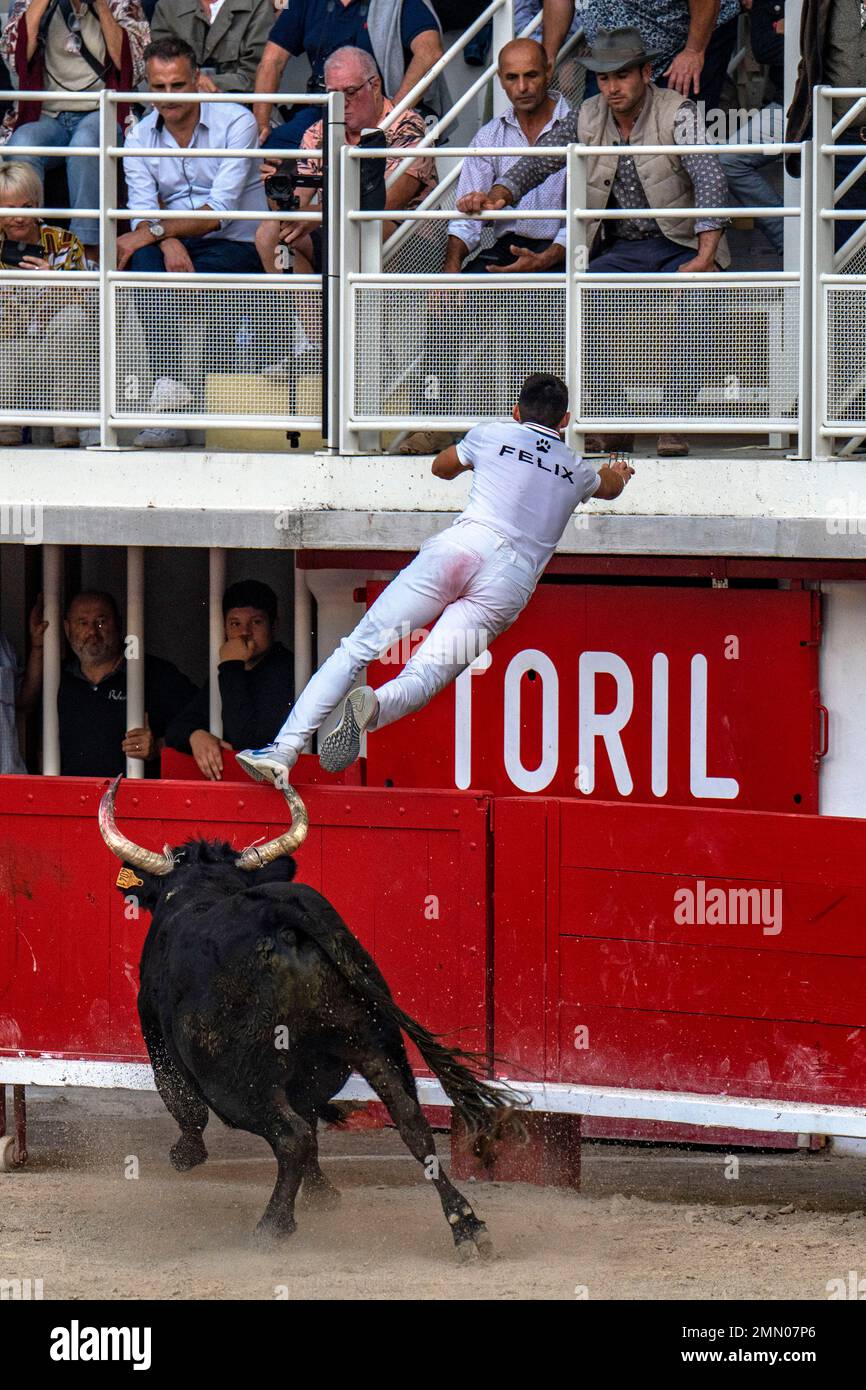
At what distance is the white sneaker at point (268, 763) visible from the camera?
7.05 meters

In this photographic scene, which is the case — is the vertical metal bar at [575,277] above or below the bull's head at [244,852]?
above

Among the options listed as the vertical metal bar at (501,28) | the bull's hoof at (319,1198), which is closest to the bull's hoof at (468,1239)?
the bull's hoof at (319,1198)

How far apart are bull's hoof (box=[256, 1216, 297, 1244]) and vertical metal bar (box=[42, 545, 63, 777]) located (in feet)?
10.3

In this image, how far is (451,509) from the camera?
27.0 feet

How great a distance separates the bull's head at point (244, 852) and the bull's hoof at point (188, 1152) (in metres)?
0.90

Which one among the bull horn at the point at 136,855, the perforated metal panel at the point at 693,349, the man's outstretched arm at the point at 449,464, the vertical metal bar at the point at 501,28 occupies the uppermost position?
the vertical metal bar at the point at 501,28

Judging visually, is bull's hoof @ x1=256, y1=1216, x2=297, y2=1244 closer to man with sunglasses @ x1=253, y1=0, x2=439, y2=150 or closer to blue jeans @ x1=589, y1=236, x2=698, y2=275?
blue jeans @ x1=589, y1=236, x2=698, y2=275

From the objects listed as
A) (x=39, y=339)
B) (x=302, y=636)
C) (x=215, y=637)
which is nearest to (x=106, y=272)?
(x=39, y=339)

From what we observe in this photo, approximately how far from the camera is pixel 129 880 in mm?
6633

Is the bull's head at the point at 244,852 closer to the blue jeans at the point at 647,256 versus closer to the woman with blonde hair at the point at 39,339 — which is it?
the woman with blonde hair at the point at 39,339

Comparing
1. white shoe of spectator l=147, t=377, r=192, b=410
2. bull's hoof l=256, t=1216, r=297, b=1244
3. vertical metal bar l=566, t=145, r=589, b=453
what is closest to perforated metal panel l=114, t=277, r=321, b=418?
white shoe of spectator l=147, t=377, r=192, b=410

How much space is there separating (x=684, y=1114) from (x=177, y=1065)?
5.68 feet

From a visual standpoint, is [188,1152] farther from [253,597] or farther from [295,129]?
[295,129]

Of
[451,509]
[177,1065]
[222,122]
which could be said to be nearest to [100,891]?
[177,1065]
